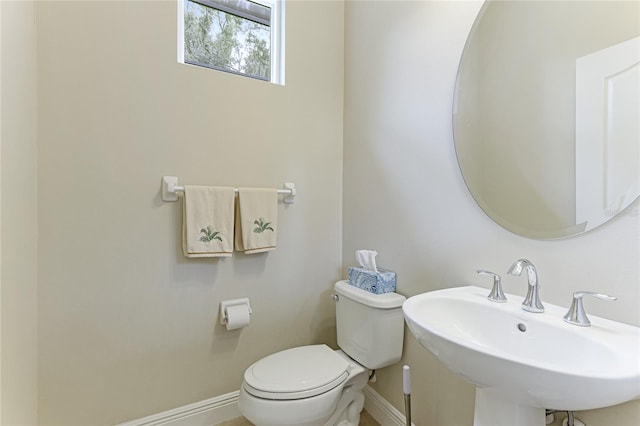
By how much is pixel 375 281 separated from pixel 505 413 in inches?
28.8

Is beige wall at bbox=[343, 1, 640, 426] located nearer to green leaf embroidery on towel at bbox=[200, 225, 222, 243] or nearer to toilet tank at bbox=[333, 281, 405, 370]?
toilet tank at bbox=[333, 281, 405, 370]

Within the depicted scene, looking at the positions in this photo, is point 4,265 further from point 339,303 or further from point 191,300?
point 339,303

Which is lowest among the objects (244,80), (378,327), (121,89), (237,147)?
(378,327)

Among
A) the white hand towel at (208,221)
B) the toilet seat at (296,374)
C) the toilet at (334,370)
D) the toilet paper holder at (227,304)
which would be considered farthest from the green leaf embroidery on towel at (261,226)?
the toilet seat at (296,374)

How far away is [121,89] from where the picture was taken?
1.37 metres

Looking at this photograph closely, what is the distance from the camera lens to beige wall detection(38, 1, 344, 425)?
1283 mm

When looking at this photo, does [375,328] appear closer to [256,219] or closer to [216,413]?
[256,219]

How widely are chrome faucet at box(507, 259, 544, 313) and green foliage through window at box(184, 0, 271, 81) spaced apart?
1.54 meters

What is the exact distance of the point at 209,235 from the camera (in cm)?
147

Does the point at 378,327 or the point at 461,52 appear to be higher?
the point at 461,52

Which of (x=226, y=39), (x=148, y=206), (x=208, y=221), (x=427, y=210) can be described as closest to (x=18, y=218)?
(x=148, y=206)

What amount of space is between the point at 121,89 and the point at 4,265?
32.8 inches

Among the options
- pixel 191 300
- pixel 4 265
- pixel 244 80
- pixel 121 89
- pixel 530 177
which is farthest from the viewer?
pixel 244 80

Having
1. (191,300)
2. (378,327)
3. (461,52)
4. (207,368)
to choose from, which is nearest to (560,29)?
(461,52)
